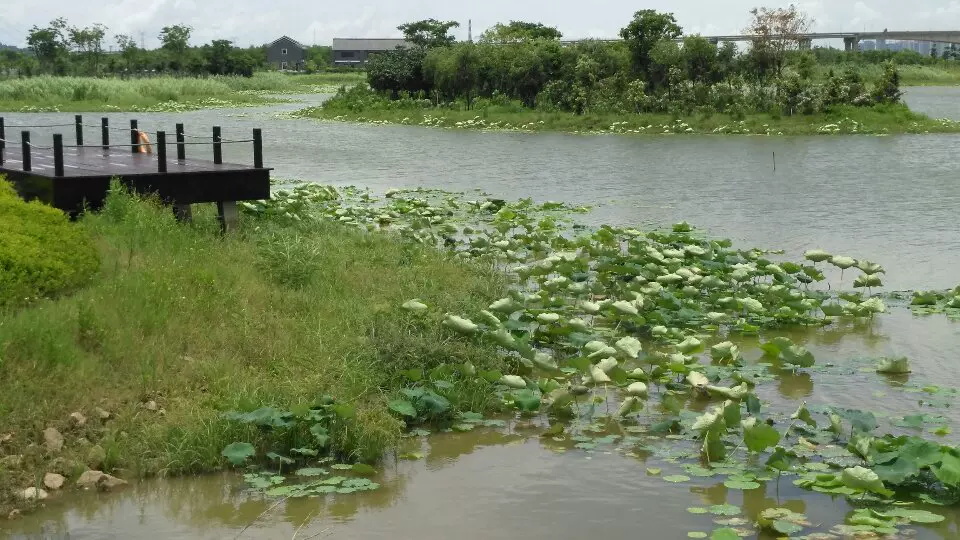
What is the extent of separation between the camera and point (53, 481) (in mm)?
5742

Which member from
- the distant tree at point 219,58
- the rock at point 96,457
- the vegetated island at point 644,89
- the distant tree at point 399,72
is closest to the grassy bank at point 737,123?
the vegetated island at point 644,89

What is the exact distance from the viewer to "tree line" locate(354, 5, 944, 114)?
33.4 metres

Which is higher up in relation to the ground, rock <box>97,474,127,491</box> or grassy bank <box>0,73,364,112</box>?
grassy bank <box>0,73,364,112</box>

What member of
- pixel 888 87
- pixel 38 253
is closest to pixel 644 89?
pixel 888 87

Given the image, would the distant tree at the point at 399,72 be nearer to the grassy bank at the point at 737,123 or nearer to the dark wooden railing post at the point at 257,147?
the grassy bank at the point at 737,123

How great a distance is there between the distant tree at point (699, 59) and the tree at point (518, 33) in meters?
12.7

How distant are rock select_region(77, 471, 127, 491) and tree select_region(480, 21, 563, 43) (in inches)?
1677

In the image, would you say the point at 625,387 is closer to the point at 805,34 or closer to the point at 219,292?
the point at 219,292

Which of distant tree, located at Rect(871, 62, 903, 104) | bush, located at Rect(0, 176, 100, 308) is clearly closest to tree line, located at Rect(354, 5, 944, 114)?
distant tree, located at Rect(871, 62, 903, 104)

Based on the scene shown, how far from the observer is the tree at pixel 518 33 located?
49963mm

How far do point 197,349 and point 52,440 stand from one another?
4.51 ft

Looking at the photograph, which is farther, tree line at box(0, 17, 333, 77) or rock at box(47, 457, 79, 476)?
tree line at box(0, 17, 333, 77)

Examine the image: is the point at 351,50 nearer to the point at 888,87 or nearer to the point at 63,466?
the point at 888,87

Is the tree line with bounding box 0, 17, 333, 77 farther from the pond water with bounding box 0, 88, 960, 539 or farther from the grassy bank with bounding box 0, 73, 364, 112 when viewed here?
the pond water with bounding box 0, 88, 960, 539
